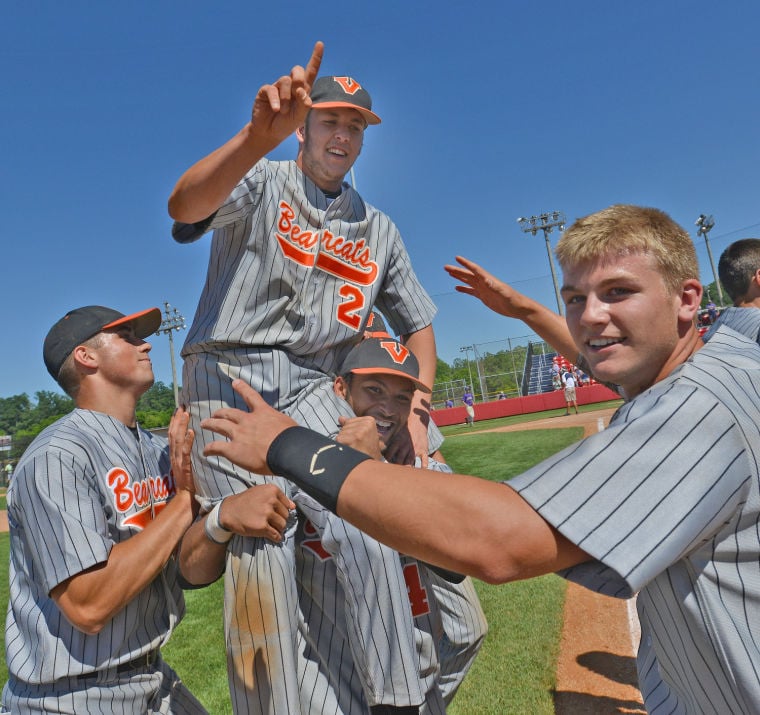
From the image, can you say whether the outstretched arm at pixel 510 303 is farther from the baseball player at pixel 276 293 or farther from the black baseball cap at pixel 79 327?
the black baseball cap at pixel 79 327

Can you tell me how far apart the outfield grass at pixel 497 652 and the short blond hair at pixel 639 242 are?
298 centimetres

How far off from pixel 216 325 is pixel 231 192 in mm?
498

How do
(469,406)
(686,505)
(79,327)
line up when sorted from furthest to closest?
(469,406) < (79,327) < (686,505)

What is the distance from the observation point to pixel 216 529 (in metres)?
2.36

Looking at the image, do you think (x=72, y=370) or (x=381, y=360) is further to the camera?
(x=72, y=370)

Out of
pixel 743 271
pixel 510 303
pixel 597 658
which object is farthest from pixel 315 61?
pixel 597 658

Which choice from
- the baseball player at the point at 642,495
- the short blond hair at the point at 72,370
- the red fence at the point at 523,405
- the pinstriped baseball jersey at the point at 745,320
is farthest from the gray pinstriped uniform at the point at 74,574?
the red fence at the point at 523,405

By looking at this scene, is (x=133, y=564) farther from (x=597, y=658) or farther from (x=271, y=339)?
(x=597, y=658)

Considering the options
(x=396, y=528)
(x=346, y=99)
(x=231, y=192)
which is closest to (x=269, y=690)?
(x=396, y=528)

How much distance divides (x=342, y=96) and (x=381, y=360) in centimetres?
110

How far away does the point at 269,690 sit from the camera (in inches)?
90.4

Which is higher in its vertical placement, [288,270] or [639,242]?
[288,270]

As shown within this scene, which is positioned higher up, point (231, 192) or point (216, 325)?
point (231, 192)

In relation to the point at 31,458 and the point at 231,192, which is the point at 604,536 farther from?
the point at 31,458
